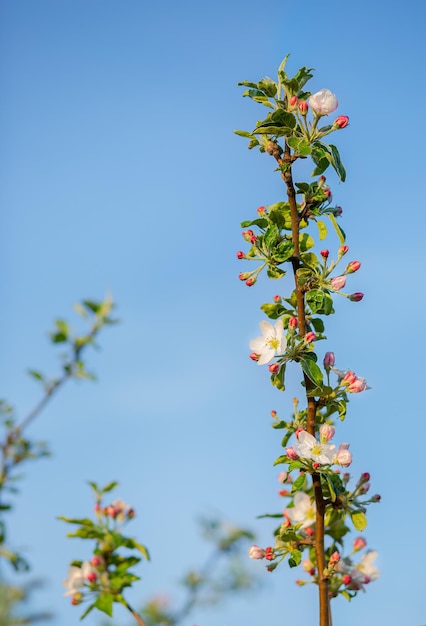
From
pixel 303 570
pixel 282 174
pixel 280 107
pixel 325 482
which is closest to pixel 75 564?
pixel 303 570

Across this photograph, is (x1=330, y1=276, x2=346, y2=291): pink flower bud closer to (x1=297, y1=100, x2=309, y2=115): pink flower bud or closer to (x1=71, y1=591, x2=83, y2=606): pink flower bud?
(x1=297, y1=100, x2=309, y2=115): pink flower bud

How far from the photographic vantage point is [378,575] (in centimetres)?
300

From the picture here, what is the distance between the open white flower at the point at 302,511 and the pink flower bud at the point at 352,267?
879 mm

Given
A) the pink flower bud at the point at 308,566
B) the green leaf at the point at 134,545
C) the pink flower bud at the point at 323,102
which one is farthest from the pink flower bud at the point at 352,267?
the green leaf at the point at 134,545

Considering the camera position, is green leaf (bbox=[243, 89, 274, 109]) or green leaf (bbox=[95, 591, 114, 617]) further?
green leaf (bbox=[243, 89, 274, 109])

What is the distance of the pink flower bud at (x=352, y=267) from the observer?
2.76m

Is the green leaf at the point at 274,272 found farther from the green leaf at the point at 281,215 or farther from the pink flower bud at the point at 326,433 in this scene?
the pink flower bud at the point at 326,433

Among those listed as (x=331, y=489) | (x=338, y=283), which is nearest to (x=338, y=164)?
(x=338, y=283)

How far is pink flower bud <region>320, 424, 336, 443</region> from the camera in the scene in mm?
2535

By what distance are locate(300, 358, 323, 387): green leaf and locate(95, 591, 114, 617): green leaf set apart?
1.13m

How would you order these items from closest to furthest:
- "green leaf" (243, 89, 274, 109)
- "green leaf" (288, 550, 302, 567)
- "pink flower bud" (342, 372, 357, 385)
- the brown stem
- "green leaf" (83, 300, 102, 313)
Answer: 1. the brown stem
2. "green leaf" (288, 550, 302, 567)
3. "pink flower bud" (342, 372, 357, 385)
4. "green leaf" (243, 89, 274, 109)
5. "green leaf" (83, 300, 102, 313)

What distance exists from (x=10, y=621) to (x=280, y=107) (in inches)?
79.6


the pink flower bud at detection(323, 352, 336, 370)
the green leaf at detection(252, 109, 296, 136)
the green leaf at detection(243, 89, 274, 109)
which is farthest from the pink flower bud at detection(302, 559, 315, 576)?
the green leaf at detection(243, 89, 274, 109)

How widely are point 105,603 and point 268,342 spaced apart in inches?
44.6
